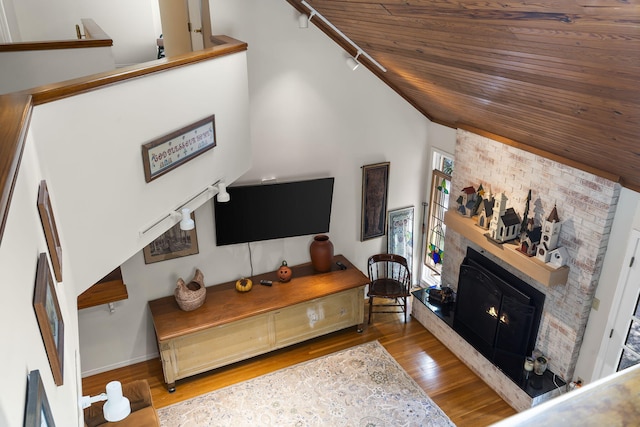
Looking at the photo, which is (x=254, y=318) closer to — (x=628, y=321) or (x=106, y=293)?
(x=106, y=293)

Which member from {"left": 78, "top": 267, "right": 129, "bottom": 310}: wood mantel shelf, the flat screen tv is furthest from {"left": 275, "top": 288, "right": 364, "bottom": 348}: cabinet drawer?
{"left": 78, "top": 267, "right": 129, "bottom": 310}: wood mantel shelf

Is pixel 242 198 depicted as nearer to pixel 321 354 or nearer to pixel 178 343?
pixel 178 343

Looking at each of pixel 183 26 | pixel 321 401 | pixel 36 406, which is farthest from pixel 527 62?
pixel 183 26

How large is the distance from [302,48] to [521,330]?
374 centimetres

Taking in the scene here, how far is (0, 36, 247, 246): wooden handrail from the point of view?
1.23 m

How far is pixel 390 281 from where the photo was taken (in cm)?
638

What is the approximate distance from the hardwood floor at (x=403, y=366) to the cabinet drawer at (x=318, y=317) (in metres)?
0.17

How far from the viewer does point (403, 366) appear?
5535 mm

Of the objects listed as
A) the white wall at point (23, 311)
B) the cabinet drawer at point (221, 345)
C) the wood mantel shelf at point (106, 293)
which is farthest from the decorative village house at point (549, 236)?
the wood mantel shelf at point (106, 293)

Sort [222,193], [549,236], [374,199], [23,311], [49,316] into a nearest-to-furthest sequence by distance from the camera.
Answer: [23,311] → [49,316] → [222,193] → [549,236] → [374,199]

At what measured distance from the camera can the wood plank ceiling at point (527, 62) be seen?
221cm

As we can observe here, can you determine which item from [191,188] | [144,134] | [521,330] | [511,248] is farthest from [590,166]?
[144,134]

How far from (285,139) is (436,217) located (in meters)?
2.45

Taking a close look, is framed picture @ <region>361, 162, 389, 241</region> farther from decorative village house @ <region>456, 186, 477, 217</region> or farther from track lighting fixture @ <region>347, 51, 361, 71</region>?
track lighting fixture @ <region>347, 51, 361, 71</region>
